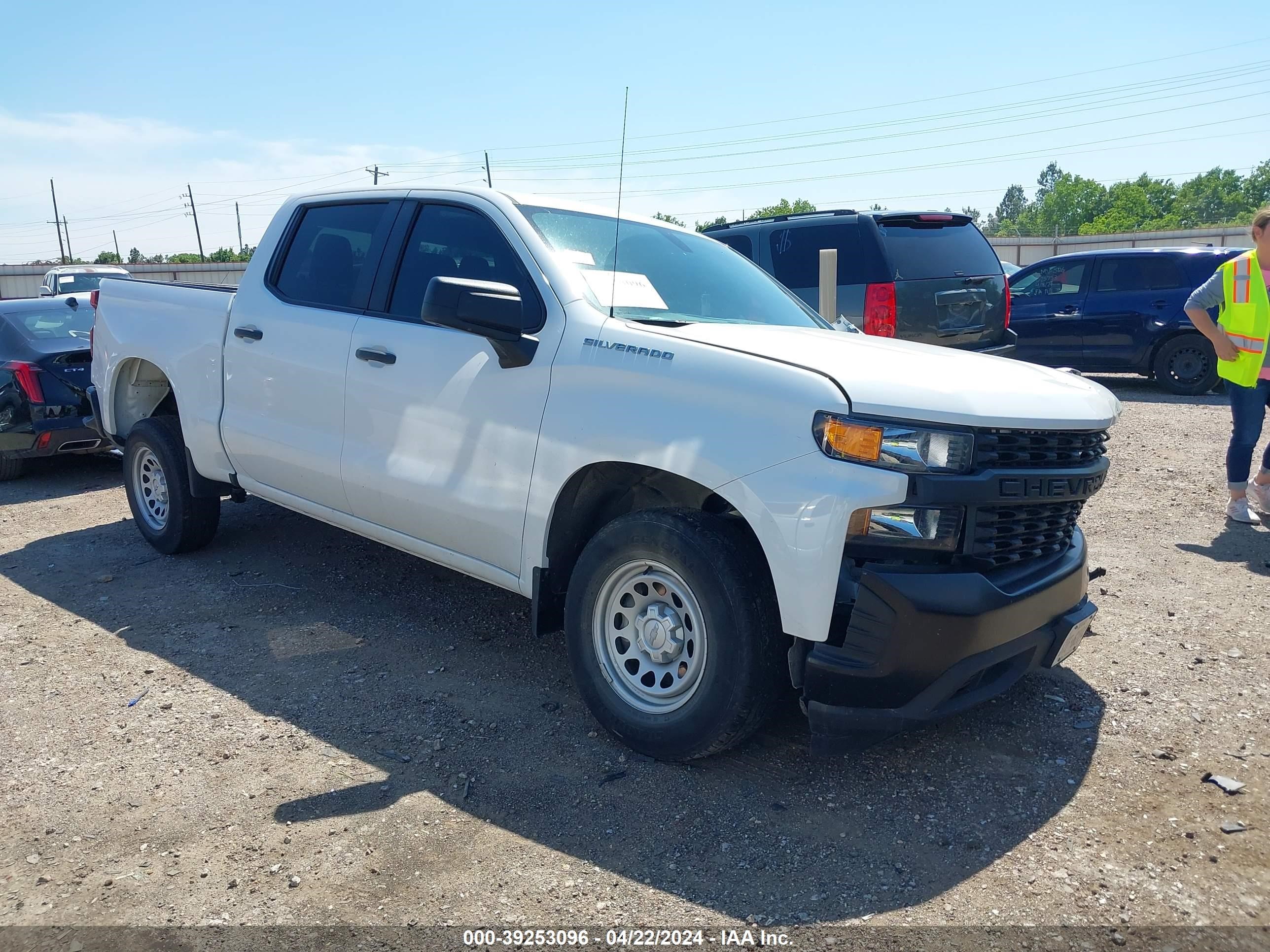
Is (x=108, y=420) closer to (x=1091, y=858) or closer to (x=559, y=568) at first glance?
(x=559, y=568)

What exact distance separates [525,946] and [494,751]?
1.07 m

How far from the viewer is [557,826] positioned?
3.07 meters

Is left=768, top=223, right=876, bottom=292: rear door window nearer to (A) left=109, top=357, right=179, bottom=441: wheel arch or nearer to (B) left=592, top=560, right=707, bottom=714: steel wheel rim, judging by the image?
(A) left=109, top=357, right=179, bottom=441: wheel arch

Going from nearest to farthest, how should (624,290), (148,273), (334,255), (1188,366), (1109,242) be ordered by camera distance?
(624,290) < (334,255) < (1188,366) < (1109,242) < (148,273)

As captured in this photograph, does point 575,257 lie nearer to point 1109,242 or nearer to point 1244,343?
point 1244,343

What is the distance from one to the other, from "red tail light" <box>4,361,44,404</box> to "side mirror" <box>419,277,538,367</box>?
6022 millimetres

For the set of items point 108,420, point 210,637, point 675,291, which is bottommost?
point 210,637

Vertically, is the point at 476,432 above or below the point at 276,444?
above

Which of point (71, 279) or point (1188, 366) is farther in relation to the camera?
point (71, 279)

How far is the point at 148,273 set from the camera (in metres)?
40.0

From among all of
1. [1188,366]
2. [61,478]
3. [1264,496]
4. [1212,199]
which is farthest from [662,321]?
[1212,199]

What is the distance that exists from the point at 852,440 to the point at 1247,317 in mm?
4511

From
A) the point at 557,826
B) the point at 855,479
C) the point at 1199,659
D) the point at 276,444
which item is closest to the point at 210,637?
the point at 276,444

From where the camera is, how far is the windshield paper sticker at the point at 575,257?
3850 mm
